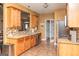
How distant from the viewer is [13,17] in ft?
23.6

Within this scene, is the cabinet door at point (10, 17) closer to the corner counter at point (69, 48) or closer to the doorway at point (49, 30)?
the corner counter at point (69, 48)

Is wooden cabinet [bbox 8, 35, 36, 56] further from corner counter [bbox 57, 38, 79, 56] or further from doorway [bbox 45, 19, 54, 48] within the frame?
doorway [bbox 45, 19, 54, 48]

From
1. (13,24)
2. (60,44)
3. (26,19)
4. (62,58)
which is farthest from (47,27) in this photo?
(62,58)

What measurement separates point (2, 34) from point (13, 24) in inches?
29.5

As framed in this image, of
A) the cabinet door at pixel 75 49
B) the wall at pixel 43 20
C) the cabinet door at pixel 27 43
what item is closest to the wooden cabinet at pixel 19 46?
the cabinet door at pixel 27 43

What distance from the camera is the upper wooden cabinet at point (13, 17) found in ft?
22.5

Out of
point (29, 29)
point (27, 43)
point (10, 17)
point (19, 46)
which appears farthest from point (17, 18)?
point (29, 29)

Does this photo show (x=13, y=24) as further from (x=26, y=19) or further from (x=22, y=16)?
(x=26, y=19)

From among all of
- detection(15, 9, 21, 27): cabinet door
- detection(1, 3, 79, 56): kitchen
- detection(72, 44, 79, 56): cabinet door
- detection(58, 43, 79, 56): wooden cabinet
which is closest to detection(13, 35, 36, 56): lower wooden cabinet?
detection(1, 3, 79, 56): kitchen

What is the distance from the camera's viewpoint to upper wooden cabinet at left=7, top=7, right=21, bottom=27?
22.5 ft

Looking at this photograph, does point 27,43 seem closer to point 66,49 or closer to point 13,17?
point 13,17

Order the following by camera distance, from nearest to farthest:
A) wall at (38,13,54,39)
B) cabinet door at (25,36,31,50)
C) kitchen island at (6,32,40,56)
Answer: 1. kitchen island at (6,32,40,56)
2. cabinet door at (25,36,31,50)
3. wall at (38,13,54,39)

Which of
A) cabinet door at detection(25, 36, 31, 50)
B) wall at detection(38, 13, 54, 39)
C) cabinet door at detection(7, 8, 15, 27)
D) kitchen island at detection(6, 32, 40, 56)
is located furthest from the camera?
wall at detection(38, 13, 54, 39)

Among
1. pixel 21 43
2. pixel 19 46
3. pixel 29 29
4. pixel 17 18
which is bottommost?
pixel 19 46
